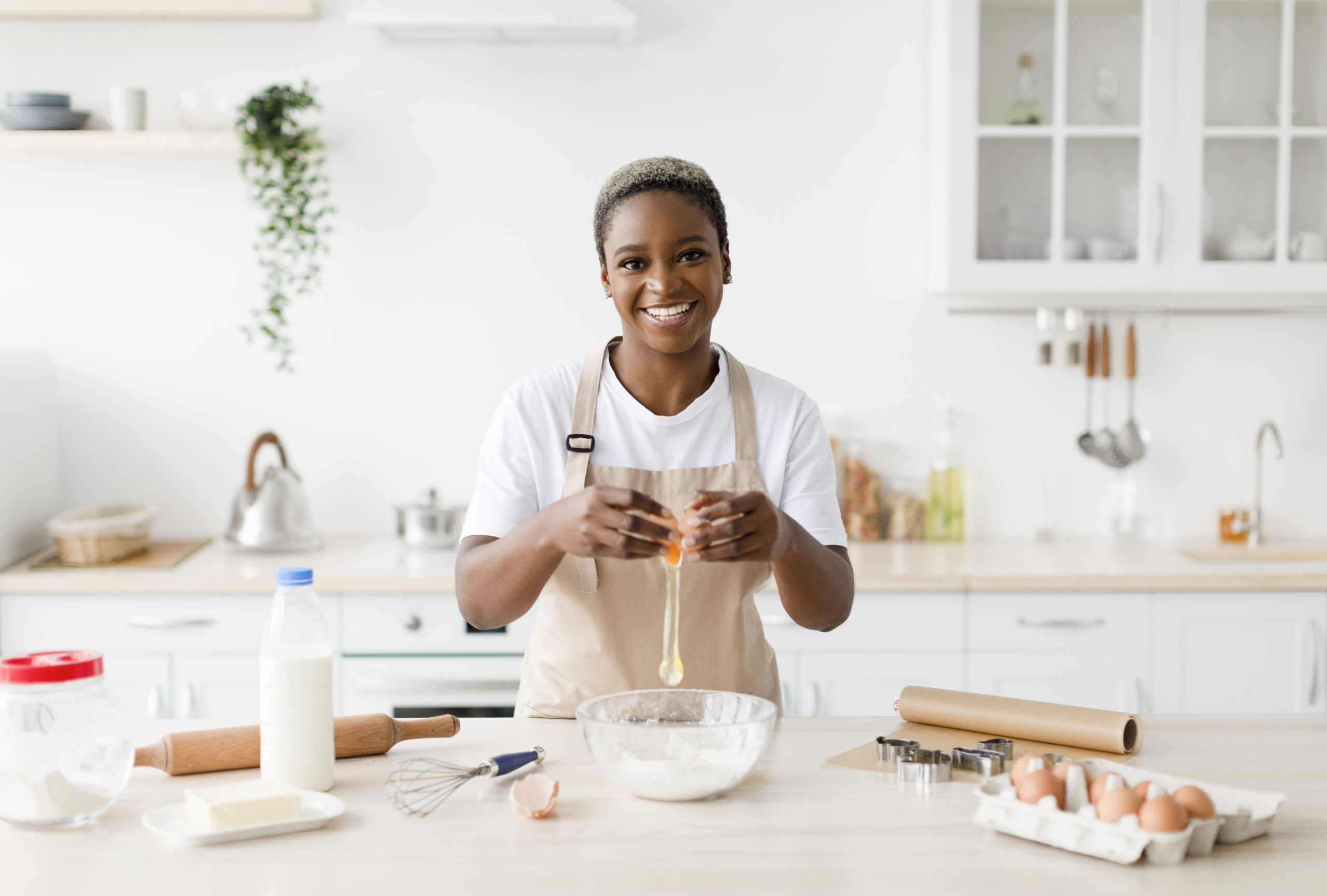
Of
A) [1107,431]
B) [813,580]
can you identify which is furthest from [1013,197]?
[813,580]

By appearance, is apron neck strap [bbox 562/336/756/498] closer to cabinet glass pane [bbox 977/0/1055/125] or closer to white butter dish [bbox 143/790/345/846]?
white butter dish [bbox 143/790/345/846]

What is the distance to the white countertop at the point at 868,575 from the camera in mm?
2668

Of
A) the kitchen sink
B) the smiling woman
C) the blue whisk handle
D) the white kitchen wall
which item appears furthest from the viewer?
the white kitchen wall

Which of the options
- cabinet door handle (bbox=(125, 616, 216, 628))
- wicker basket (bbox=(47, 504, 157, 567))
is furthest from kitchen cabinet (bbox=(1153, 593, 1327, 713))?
wicker basket (bbox=(47, 504, 157, 567))

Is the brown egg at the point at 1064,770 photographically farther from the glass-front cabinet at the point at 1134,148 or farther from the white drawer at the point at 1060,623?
the glass-front cabinet at the point at 1134,148

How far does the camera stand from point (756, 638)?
1751mm

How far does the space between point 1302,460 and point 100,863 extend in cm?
318

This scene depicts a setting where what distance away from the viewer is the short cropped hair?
1648 millimetres

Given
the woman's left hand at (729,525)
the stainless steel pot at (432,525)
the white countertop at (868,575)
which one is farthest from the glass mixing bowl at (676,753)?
the stainless steel pot at (432,525)

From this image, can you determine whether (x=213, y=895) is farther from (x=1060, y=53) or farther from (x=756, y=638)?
(x=1060, y=53)

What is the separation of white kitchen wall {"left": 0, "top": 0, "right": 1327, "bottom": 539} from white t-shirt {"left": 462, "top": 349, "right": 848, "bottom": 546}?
1467 mm

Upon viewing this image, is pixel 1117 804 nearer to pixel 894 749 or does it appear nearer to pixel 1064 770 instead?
pixel 1064 770

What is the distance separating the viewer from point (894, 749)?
1385mm

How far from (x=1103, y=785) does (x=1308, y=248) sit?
2334 millimetres
